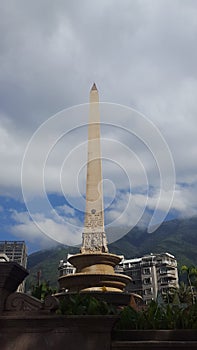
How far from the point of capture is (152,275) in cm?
8481

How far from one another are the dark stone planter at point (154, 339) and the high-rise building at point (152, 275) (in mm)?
80046

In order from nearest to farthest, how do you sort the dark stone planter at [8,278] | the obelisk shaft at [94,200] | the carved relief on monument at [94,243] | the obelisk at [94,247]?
the dark stone planter at [8,278]
the obelisk at [94,247]
the carved relief on monument at [94,243]
the obelisk shaft at [94,200]

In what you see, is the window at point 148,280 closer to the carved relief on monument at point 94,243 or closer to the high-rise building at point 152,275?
the high-rise building at point 152,275

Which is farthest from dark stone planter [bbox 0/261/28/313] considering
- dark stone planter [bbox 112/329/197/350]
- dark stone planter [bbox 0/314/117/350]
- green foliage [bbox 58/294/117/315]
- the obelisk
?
the obelisk

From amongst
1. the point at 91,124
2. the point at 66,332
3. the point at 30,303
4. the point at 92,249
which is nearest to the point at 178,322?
the point at 66,332

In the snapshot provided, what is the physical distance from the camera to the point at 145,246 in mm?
193125

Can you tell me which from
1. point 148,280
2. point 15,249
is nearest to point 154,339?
point 148,280

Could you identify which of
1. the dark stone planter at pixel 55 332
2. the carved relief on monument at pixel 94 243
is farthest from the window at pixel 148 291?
the dark stone planter at pixel 55 332

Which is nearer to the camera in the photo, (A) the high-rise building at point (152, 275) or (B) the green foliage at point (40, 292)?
(B) the green foliage at point (40, 292)

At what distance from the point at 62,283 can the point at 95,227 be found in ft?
15.9

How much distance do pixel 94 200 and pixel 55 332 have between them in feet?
54.7

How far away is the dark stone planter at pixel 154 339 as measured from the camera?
6.11m

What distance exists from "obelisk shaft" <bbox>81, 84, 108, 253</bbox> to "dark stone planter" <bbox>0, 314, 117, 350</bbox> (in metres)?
15.3

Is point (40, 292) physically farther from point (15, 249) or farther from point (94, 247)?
point (15, 249)
